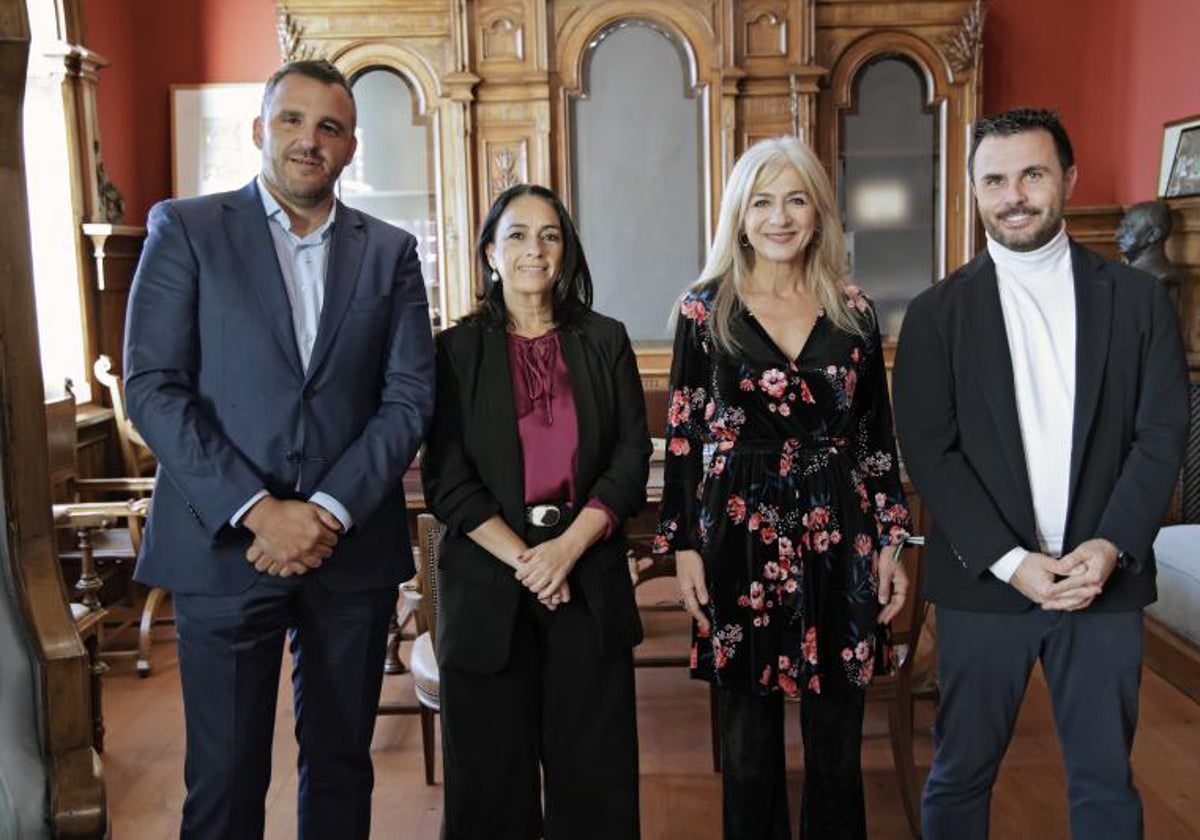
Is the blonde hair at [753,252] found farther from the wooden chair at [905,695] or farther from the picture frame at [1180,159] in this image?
the picture frame at [1180,159]

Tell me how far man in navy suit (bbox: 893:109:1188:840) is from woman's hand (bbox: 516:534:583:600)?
59 centimetres

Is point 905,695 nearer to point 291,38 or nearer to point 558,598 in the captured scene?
point 558,598

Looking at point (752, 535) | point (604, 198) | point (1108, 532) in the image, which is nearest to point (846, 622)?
point (752, 535)

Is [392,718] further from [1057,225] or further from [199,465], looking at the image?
[1057,225]

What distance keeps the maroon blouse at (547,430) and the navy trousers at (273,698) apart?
1.05ft

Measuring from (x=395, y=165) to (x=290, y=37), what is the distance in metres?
0.67

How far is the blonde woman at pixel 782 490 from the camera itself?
1824mm

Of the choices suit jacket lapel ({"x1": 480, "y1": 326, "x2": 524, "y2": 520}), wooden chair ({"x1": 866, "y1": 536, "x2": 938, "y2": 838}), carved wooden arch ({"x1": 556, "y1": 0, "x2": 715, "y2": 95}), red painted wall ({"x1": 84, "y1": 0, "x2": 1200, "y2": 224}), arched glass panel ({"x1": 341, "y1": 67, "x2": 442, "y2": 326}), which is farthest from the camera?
red painted wall ({"x1": 84, "y1": 0, "x2": 1200, "y2": 224})

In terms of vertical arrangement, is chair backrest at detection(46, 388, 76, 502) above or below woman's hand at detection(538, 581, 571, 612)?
above

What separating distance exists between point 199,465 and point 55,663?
1.75 feet

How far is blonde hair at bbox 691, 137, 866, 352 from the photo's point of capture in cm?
183

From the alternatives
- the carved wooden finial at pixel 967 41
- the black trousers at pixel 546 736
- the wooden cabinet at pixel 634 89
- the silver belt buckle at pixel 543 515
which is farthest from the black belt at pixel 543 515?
the carved wooden finial at pixel 967 41

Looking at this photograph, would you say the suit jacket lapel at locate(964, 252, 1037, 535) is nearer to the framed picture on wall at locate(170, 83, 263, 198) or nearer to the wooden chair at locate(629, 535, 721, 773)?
the wooden chair at locate(629, 535, 721, 773)

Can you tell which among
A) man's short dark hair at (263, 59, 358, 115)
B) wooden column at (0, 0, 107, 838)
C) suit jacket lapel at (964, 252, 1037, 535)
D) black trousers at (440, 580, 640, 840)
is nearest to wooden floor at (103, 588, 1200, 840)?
black trousers at (440, 580, 640, 840)
